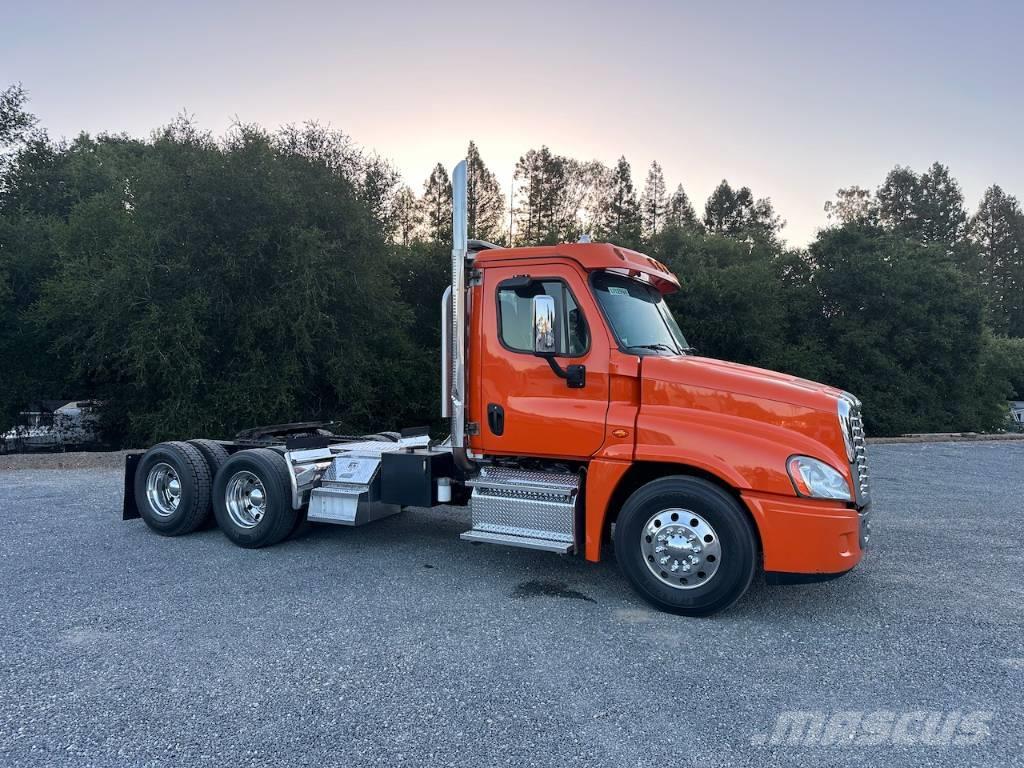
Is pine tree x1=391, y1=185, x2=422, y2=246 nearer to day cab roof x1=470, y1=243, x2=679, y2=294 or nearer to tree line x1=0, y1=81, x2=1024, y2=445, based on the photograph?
tree line x1=0, y1=81, x2=1024, y2=445

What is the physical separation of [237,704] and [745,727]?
8.44ft

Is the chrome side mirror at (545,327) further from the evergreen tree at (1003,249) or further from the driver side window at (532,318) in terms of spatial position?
the evergreen tree at (1003,249)

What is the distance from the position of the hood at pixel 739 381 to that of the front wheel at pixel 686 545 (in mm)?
738

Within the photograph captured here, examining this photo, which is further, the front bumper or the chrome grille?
the chrome grille

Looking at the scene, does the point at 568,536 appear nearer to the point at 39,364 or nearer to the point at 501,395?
the point at 501,395

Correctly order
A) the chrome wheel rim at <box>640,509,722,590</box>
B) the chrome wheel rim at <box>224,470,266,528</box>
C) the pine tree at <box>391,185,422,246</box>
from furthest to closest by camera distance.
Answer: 1. the pine tree at <box>391,185,422,246</box>
2. the chrome wheel rim at <box>224,470,266,528</box>
3. the chrome wheel rim at <box>640,509,722,590</box>

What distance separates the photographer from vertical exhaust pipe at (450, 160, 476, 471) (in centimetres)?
555

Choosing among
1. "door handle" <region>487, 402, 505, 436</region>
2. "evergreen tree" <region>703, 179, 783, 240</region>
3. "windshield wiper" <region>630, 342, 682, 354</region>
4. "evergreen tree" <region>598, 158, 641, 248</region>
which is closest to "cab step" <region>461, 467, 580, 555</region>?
"door handle" <region>487, 402, 505, 436</region>

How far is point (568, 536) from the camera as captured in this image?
5.13 metres

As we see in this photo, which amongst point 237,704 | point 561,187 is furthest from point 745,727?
point 561,187

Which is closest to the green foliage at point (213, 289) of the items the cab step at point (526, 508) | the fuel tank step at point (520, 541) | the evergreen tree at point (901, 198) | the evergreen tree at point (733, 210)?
the cab step at point (526, 508)

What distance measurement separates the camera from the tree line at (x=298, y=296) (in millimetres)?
16797

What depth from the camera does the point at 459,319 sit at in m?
5.69

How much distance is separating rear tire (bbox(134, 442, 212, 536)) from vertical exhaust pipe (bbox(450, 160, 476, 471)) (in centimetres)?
297
